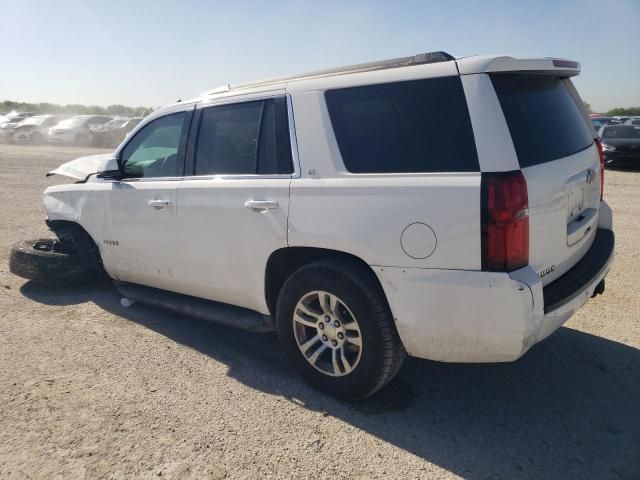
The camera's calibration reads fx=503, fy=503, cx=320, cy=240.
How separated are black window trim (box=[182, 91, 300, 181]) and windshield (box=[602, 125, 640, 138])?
15812mm

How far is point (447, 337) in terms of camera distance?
2.63 metres

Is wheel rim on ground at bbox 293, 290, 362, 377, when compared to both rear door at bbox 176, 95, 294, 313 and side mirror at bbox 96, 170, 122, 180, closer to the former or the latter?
rear door at bbox 176, 95, 294, 313

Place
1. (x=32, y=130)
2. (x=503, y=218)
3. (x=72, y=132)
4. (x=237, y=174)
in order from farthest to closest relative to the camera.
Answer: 1. (x=32, y=130)
2. (x=72, y=132)
3. (x=237, y=174)
4. (x=503, y=218)

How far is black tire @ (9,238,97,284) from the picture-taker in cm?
492

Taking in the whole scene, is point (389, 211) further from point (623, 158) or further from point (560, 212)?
point (623, 158)

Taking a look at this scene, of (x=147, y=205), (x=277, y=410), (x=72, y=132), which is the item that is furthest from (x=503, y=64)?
(x=72, y=132)

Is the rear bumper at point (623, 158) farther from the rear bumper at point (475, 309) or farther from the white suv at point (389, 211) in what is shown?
the rear bumper at point (475, 309)

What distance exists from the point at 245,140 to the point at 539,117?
6.14 feet

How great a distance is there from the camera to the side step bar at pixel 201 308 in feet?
11.5

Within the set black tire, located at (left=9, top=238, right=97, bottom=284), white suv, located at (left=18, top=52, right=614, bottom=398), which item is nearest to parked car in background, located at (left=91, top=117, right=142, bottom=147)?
black tire, located at (left=9, top=238, right=97, bottom=284)

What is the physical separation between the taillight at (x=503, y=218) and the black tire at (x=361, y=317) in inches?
25.9

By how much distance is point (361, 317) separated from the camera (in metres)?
2.85

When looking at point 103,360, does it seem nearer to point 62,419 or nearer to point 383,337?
point 62,419

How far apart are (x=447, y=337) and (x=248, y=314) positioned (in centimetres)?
153
